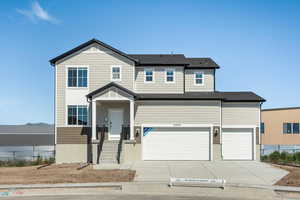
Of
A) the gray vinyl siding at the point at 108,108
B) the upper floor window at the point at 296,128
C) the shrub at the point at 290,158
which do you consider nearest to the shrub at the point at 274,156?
the shrub at the point at 290,158

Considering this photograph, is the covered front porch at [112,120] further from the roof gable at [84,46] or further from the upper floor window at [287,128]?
the upper floor window at [287,128]

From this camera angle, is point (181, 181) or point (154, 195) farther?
point (181, 181)

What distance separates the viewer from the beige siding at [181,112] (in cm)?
2294

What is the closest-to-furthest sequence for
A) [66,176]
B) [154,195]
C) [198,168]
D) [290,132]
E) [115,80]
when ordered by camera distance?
[154,195] → [66,176] → [198,168] → [115,80] → [290,132]

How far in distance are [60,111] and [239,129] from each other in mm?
12449

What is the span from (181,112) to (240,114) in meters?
4.31

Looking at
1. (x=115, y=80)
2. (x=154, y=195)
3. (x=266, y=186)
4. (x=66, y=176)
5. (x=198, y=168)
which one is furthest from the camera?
(x=115, y=80)

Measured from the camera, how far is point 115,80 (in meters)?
Answer: 23.4

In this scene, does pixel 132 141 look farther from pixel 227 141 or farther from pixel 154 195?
pixel 154 195

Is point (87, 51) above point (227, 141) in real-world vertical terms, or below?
above

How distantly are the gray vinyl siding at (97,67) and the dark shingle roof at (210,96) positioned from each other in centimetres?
177

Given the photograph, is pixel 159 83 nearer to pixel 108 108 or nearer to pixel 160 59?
pixel 160 59

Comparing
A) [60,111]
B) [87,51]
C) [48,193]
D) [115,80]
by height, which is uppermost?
[87,51]

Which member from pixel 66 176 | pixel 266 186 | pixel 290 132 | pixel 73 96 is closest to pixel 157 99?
pixel 73 96
